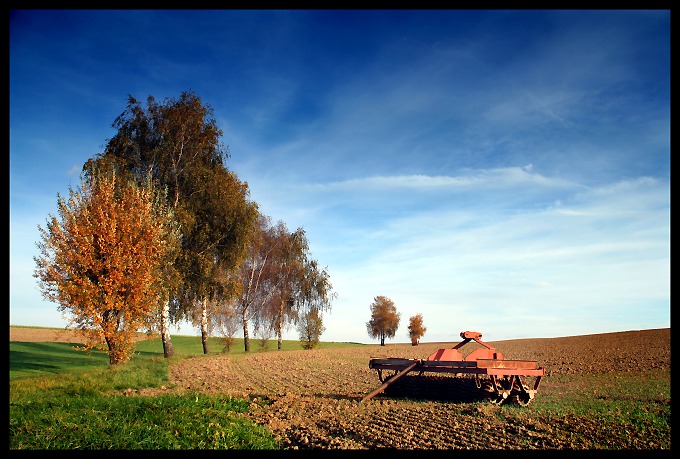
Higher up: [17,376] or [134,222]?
[134,222]

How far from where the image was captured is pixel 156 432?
32.2ft

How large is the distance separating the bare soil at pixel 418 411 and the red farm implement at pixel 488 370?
1.39 feet

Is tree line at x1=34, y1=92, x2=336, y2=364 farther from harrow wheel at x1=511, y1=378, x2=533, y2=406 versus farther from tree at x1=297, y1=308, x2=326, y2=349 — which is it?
harrow wheel at x1=511, y1=378, x2=533, y2=406

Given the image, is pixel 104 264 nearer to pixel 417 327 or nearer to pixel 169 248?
pixel 169 248

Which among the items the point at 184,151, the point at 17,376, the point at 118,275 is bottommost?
the point at 17,376

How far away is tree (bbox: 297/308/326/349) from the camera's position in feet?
143

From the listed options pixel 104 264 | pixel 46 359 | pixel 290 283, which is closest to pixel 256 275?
pixel 290 283

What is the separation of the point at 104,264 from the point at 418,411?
1596 centimetres

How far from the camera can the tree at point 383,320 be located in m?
59.7

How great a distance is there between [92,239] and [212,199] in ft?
28.8

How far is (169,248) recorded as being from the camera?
25281 millimetres

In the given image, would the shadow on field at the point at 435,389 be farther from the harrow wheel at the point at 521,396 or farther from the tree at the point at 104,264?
the tree at the point at 104,264

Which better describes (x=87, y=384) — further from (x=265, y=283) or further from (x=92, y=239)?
(x=265, y=283)
